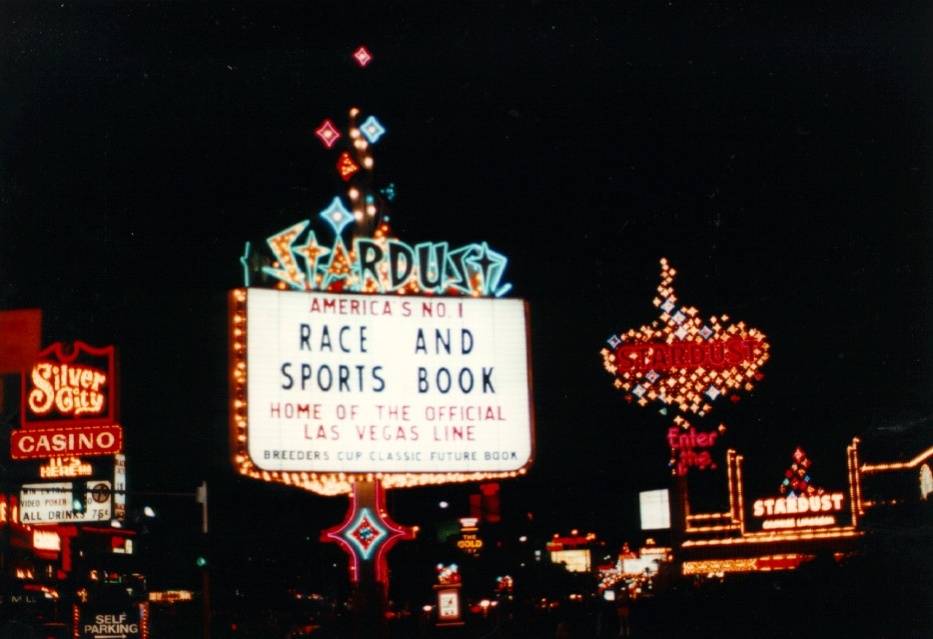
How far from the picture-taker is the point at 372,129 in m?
21.4

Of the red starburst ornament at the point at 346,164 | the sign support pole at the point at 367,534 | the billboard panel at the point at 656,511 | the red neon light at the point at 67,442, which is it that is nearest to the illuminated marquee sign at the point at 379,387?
the sign support pole at the point at 367,534

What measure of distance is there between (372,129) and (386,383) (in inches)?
223

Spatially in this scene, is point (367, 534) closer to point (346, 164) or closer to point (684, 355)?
point (346, 164)

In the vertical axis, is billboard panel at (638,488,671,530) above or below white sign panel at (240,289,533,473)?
below

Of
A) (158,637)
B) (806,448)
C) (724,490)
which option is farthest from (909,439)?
(158,637)

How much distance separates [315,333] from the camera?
18.0 metres

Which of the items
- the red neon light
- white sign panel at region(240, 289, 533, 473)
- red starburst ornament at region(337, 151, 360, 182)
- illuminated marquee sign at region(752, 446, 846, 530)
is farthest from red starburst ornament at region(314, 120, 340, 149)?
illuminated marquee sign at region(752, 446, 846, 530)

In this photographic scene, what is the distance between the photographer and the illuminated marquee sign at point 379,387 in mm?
17406

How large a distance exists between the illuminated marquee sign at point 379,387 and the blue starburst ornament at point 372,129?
13.5ft

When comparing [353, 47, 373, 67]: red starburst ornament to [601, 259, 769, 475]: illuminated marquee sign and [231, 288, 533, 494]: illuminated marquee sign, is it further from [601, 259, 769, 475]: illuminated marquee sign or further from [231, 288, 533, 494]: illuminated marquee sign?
[601, 259, 769, 475]: illuminated marquee sign

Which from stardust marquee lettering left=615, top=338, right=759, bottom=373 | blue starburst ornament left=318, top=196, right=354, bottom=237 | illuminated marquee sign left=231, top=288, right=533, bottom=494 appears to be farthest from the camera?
stardust marquee lettering left=615, top=338, right=759, bottom=373

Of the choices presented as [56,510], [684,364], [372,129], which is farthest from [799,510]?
[372,129]

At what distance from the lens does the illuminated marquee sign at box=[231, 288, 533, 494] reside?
1741 cm

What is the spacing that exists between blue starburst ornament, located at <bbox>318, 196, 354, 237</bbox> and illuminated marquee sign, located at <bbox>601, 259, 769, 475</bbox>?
93.6 ft
